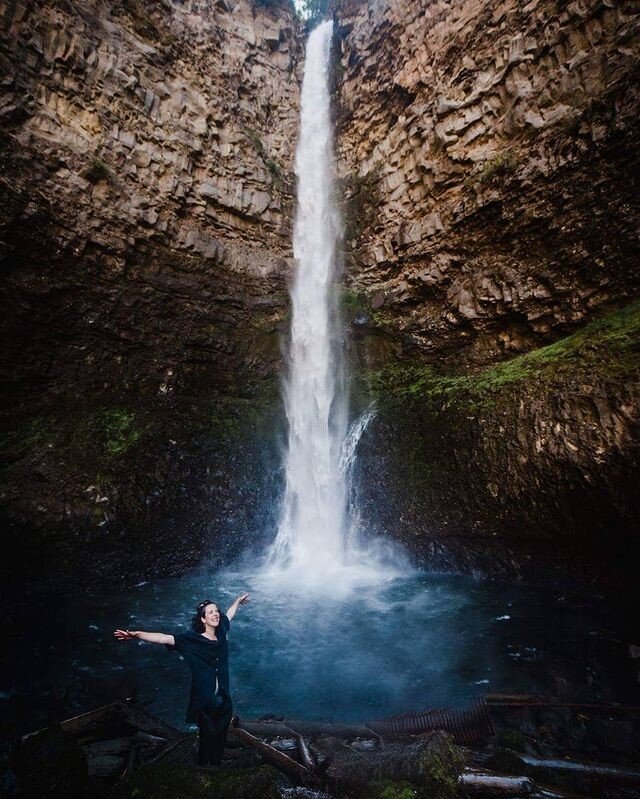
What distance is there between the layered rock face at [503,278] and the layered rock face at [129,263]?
3.69 meters

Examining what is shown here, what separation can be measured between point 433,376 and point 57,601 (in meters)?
9.19

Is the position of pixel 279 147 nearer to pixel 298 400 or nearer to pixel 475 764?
pixel 298 400

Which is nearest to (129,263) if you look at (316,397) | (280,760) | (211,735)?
(316,397)

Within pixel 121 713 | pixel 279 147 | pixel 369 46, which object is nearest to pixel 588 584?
pixel 121 713

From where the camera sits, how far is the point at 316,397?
40.2ft

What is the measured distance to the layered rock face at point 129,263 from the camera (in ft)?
28.1

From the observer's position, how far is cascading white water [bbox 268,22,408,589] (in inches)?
386

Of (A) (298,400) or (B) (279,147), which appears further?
(B) (279,147)

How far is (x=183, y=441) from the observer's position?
9969 millimetres

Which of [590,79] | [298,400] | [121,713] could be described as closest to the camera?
[121,713]

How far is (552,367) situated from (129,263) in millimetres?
9737

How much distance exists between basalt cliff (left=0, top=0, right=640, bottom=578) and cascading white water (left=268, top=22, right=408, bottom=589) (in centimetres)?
62

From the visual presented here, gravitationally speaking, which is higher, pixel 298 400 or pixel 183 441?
pixel 298 400

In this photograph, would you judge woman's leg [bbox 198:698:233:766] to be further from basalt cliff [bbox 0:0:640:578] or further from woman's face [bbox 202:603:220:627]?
basalt cliff [bbox 0:0:640:578]
